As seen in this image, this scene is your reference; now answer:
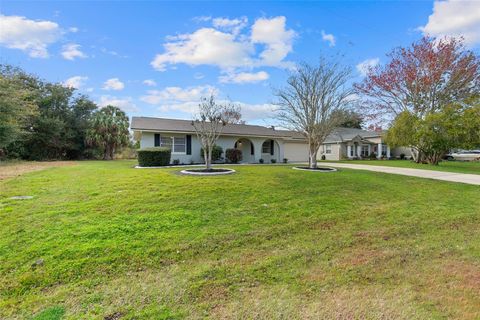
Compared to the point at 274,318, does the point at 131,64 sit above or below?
above

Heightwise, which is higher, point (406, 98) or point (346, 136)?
point (406, 98)

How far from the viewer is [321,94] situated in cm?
1331

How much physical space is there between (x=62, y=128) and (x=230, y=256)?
84.3ft

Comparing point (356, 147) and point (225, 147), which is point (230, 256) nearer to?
point (225, 147)

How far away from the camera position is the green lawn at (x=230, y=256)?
2.69 metres

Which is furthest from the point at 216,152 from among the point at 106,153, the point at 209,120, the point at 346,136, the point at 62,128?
the point at 346,136

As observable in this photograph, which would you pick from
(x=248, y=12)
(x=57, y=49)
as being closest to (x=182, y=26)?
(x=248, y=12)

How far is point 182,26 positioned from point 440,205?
1189 centimetres

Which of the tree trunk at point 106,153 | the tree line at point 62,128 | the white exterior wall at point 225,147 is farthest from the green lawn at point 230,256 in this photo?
the tree trunk at point 106,153

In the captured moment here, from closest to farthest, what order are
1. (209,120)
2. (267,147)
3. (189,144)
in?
1. (209,120)
2. (189,144)
3. (267,147)

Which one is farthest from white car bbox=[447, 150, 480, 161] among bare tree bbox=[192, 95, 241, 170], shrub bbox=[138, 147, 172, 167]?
shrub bbox=[138, 147, 172, 167]

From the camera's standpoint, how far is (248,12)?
11.9 meters

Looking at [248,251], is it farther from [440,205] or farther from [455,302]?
[440,205]

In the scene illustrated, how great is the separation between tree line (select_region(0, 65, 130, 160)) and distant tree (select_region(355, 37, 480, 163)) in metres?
23.0
